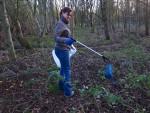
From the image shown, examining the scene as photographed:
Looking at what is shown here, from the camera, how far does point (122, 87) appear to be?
27.3 ft

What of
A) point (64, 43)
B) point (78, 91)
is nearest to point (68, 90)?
point (78, 91)

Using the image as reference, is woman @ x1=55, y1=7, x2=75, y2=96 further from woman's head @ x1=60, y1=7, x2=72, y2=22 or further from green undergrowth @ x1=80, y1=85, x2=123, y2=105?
green undergrowth @ x1=80, y1=85, x2=123, y2=105

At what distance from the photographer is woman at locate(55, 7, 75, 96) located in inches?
277

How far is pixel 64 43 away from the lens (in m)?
7.06

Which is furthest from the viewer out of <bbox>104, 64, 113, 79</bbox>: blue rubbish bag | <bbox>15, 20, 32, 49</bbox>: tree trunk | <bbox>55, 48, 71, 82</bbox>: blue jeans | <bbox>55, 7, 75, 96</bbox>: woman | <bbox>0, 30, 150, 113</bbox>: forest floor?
<bbox>15, 20, 32, 49</bbox>: tree trunk

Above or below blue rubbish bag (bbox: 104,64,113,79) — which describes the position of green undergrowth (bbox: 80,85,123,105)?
below

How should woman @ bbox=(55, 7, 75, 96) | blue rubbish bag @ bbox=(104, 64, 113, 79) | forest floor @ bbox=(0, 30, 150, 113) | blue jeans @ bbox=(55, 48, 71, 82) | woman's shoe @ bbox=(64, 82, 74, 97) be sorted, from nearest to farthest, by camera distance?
forest floor @ bbox=(0, 30, 150, 113) < woman @ bbox=(55, 7, 75, 96) < blue jeans @ bbox=(55, 48, 71, 82) < woman's shoe @ bbox=(64, 82, 74, 97) < blue rubbish bag @ bbox=(104, 64, 113, 79)

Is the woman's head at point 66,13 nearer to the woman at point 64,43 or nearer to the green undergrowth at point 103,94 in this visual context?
the woman at point 64,43

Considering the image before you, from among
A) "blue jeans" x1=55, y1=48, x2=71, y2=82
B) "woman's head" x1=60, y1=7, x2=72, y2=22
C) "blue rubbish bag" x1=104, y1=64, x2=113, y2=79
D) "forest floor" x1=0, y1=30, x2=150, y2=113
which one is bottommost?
"forest floor" x1=0, y1=30, x2=150, y2=113

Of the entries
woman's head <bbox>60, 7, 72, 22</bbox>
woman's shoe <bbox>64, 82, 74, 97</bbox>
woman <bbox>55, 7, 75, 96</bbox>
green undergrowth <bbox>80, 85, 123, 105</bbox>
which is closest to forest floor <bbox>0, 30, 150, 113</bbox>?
green undergrowth <bbox>80, 85, 123, 105</bbox>

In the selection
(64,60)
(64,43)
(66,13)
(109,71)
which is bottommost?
(109,71)

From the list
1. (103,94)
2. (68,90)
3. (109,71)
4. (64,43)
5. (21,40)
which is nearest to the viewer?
(64,43)

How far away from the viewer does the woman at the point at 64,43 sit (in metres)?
7.04

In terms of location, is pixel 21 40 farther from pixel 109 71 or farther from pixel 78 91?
pixel 78 91
